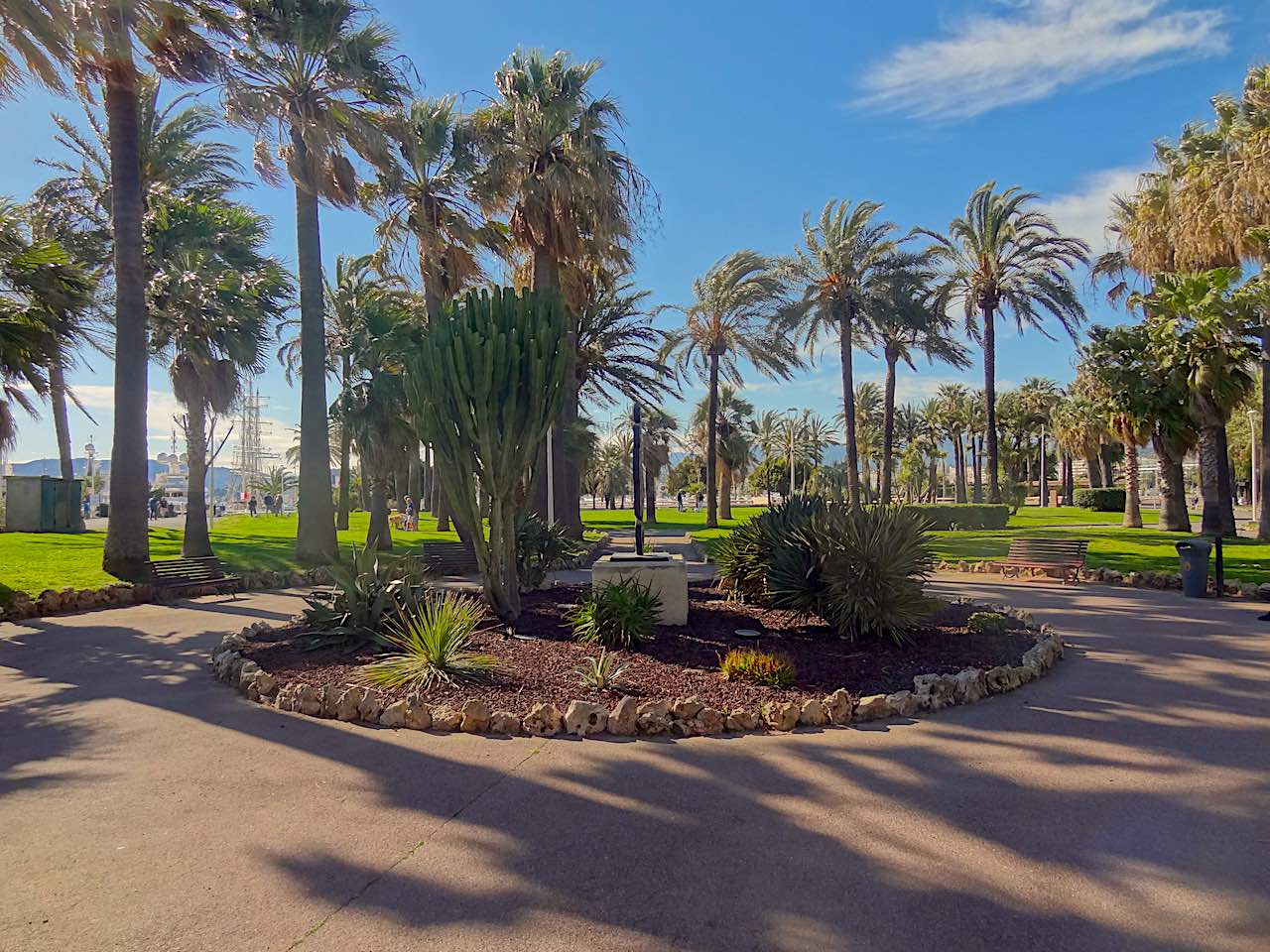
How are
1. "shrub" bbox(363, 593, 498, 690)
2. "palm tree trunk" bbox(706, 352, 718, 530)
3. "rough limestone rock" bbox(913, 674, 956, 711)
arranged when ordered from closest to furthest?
"rough limestone rock" bbox(913, 674, 956, 711)
"shrub" bbox(363, 593, 498, 690)
"palm tree trunk" bbox(706, 352, 718, 530)

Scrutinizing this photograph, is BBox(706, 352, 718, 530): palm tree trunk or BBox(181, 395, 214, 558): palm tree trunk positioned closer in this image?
BBox(181, 395, 214, 558): palm tree trunk

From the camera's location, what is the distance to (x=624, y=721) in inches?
236

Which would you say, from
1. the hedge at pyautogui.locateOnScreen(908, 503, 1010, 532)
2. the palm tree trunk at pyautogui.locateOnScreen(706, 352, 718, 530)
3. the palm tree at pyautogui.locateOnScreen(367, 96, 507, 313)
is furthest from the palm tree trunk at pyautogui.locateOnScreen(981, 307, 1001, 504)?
the palm tree at pyautogui.locateOnScreen(367, 96, 507, 313)

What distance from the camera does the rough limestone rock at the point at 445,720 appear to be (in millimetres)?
6090

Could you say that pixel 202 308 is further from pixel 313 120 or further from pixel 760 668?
pixel 760 668

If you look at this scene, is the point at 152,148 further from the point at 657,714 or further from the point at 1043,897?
the point at 1043,897

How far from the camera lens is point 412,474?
142ft

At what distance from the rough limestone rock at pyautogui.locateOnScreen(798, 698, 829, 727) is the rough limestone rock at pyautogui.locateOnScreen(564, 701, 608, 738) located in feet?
4.96

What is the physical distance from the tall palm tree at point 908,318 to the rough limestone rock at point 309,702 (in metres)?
24.6

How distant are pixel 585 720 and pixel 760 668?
1.98 meters

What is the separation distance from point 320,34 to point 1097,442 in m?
50.9

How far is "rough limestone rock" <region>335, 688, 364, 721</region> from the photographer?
6352 millimetres

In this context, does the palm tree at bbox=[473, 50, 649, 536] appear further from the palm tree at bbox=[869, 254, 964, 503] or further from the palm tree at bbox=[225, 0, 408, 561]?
the palm tree at bbox=[869, 254, 964, 503]

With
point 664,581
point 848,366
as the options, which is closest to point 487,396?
point 664,581
